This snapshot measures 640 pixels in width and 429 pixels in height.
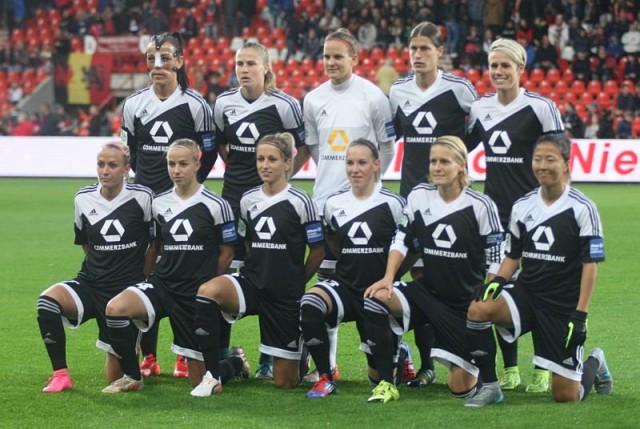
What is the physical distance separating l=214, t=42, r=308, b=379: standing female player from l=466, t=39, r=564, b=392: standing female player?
1293 millimetres

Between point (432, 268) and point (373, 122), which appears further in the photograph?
point (373, 122)

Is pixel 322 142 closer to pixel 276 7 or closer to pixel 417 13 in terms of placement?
pixel 417 13

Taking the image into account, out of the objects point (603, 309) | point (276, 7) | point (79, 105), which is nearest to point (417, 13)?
A: point (276, 7)

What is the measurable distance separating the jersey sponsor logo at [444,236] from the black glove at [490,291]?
35 cm

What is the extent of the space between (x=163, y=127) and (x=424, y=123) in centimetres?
171

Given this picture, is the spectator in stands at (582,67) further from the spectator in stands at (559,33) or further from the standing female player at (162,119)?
the standing female player at (162,119)

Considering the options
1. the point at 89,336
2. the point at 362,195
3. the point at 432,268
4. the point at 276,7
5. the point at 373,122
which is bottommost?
the point at 89,336

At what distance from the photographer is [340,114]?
7195 millimetres

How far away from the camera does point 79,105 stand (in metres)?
27.6

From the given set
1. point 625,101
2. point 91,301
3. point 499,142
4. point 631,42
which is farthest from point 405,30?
point 91,301

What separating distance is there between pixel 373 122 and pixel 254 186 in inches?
34.8

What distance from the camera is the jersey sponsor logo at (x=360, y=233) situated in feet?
21.6

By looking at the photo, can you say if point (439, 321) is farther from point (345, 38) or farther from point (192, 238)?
point (345, 38)

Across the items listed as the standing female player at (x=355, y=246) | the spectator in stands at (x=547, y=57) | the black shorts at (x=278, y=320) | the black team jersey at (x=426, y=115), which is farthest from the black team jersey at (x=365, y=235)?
the spectator in stands at (x=547, y=57)
